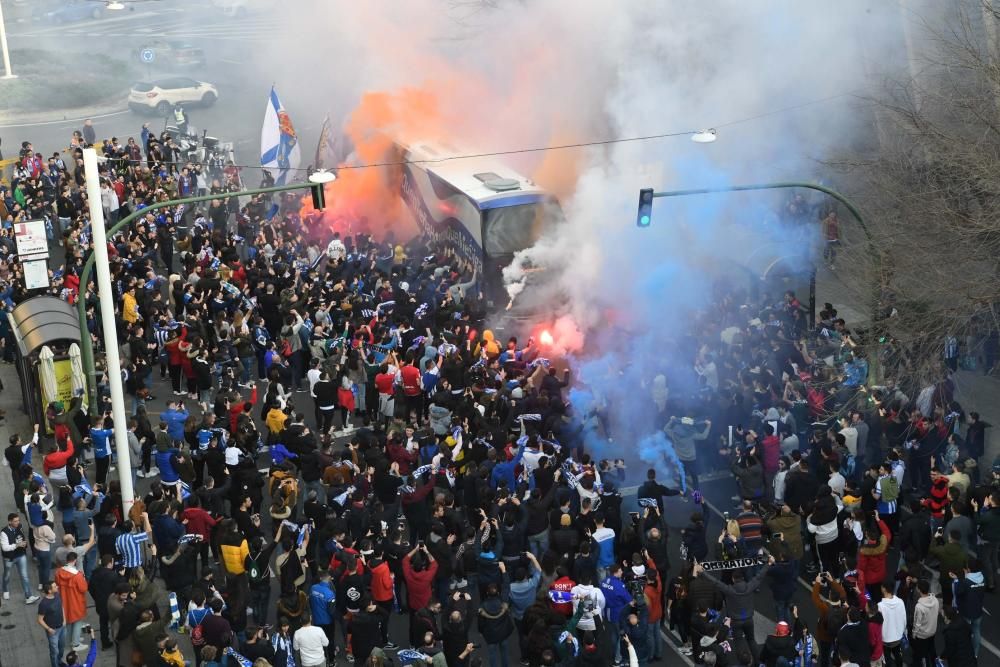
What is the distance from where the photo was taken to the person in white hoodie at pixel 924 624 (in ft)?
41.7

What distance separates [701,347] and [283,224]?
33.4ft

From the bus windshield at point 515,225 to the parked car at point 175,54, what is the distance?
28.3 metres

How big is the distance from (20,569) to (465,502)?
494 cm

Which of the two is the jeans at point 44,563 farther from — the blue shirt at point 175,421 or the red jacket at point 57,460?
the blue shirt at point 175,421

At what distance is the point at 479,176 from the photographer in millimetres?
24547

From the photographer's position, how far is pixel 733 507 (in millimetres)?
16953

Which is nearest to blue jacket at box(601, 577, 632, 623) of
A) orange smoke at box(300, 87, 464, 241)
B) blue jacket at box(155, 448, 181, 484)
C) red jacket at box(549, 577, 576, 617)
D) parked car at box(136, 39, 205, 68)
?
red jacket at box(549, 577, 576, 617)

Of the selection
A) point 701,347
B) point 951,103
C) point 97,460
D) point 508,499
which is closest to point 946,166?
point 951,103

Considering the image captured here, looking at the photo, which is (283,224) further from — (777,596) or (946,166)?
(777,596)

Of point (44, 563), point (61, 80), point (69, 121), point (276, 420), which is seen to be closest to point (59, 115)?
point (69, 121)

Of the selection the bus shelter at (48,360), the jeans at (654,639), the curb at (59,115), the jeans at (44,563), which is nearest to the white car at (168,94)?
the curb at (59,115)

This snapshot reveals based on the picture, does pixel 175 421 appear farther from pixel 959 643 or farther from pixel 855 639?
pixel 959 643

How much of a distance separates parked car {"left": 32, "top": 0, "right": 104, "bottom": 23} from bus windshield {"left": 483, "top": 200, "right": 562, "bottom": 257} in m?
38.2

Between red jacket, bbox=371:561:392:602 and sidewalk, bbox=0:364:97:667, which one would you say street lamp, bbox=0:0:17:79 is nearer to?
sidewalk, bbox=0:364:97:667
